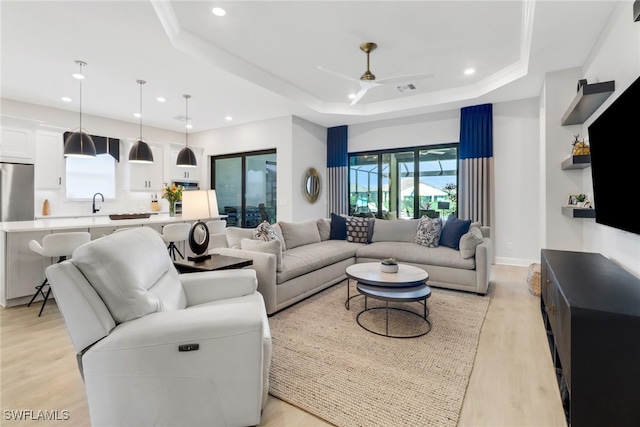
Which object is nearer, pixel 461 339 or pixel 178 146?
pixel 461 339

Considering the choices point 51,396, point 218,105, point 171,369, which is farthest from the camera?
point 218,105

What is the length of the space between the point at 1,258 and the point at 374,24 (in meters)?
4.84

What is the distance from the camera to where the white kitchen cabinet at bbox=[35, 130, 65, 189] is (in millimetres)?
5332

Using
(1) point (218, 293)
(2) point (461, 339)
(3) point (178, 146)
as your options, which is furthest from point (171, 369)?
(3) point (178, 146)

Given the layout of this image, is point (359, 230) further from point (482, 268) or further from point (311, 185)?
point (311, 185)

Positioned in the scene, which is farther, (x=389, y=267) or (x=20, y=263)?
(x=20, y=263)

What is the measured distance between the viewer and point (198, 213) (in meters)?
2.87

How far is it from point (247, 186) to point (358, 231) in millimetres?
3298

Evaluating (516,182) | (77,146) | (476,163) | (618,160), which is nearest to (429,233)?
(476,163)

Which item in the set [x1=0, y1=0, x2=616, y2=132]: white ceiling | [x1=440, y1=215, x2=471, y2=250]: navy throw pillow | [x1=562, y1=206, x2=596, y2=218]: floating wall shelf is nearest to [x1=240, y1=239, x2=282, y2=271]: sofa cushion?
[x1=0, y1=0, x2=616, y2=132]: white ceiling

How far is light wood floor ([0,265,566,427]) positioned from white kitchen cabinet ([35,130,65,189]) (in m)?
3.15

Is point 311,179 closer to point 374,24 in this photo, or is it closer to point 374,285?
point 374,24

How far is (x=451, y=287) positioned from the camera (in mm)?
3980

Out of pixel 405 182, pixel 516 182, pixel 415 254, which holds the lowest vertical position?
pixel 415 254
